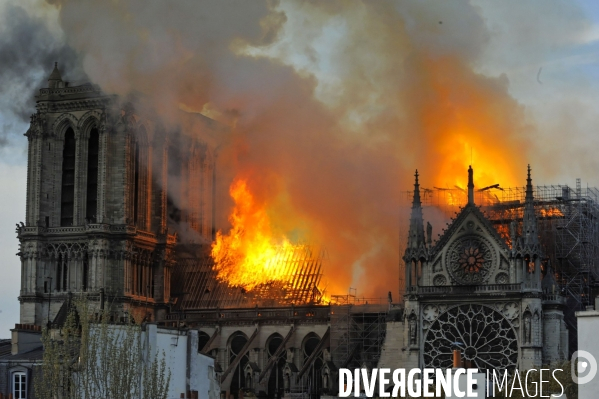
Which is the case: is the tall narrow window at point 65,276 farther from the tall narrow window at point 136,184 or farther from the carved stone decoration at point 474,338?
the carved stone decoration at point 474,338

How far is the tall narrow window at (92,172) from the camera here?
119 m

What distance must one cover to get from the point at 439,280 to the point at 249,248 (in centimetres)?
2574

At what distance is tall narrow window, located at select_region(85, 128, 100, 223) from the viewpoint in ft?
390

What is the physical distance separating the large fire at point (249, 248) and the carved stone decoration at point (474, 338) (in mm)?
21867

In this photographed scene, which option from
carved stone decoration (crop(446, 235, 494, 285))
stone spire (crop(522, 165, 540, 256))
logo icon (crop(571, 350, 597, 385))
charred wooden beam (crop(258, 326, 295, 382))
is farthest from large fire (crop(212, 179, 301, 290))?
logo icon (crop(571, 350, 597, 385))

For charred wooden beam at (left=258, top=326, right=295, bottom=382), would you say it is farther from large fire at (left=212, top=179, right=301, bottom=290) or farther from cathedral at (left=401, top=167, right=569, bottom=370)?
cathedral at (left=401, top=167, right=569, bottom=370)

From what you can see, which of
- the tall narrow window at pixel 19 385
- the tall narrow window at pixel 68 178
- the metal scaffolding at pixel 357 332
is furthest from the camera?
the tall narrow window at pixel 68 178

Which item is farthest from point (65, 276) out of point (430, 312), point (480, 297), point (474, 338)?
point (480, 297)

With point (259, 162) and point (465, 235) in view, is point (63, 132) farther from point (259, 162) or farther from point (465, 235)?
point (465, 235)

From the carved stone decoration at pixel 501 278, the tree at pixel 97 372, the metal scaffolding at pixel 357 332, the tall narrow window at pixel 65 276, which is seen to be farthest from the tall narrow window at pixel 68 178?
the tree at pixel 97 372

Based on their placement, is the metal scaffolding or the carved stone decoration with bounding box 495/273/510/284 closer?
the carved stone decoration with bounding box 495/273/510/284

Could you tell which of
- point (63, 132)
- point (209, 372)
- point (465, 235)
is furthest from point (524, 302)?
point (63, 132)

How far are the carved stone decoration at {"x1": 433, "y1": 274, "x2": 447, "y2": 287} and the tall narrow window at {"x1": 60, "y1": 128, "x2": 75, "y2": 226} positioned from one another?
33.6 metres

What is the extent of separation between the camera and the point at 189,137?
12519 centimetres
